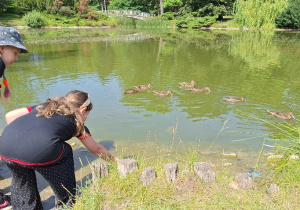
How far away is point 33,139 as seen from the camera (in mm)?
2703

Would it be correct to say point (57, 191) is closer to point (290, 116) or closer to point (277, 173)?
point (277, 173)

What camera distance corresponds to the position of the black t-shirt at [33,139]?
2707mm

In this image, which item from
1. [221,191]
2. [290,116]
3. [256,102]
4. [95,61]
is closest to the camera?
[221,191]

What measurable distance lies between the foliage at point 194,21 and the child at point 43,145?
39547 millimetres

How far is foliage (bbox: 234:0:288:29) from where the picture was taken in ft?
111

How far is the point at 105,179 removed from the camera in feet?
11.7

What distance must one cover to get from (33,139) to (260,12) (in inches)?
1441

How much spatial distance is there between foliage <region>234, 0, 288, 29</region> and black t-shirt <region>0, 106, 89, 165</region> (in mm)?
36151

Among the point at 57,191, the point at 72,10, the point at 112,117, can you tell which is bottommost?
the point at 112,117

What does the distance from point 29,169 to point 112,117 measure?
14.2 ft

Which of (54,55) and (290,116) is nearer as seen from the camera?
(290,116)

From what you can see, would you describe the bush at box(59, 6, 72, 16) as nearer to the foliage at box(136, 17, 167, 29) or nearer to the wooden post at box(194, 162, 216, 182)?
the foliage at box(136, 17, 167, 29)

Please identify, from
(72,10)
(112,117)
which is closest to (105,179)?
(112,117)

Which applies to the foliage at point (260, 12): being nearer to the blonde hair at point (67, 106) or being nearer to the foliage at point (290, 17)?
the foliage at point (290, 17)
